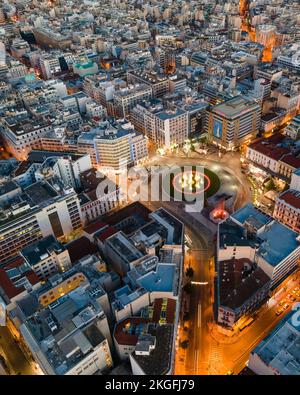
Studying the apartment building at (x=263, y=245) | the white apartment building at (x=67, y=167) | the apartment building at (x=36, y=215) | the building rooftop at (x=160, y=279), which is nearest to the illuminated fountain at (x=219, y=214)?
the apartment building at (x=263, y=245)

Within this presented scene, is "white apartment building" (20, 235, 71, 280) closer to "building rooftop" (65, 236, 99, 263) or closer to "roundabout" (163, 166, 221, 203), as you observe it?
"building rooftop" (65, 236, 99, 263)

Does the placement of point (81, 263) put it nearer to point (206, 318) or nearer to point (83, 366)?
point (83, 366)

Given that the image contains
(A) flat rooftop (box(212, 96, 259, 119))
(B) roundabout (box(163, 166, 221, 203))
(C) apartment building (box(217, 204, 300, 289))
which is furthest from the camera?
(A) flat rooftop (box(212, 96, 259, 119))

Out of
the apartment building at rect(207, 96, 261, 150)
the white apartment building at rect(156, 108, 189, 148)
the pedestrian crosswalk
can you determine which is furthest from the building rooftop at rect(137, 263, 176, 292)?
the apartment building at rect(207, 96, 261, 150)

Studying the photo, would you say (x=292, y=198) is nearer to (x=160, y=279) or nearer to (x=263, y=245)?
(x=263, y=245)

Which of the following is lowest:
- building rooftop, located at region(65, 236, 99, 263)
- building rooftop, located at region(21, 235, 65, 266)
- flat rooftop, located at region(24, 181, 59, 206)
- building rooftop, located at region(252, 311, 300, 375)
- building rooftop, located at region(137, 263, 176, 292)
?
building rooftop, located at region(65, 236, 99, 263)

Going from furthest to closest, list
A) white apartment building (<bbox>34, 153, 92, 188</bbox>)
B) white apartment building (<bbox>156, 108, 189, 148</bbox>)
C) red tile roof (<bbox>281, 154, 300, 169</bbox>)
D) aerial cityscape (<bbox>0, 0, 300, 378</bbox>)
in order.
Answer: white apartment building (<bbox>156, 108, 189, 148</bbox>)
red tile roof (<bbox>281, 154, 300, 169</bbox>)
white apartment building (<bbox>34, 153, 92, 188</bbox>)
aerial cityscape (<bbox>0, 0, 300, 378</bbox>)

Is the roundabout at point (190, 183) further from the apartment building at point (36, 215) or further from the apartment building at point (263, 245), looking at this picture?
the apartment building at point (36, 215)
